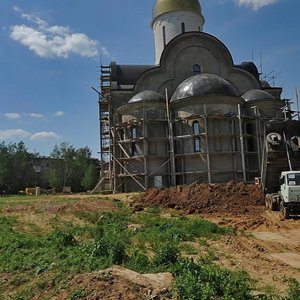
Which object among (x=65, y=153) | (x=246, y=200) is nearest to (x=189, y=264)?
(x=246, y=200)

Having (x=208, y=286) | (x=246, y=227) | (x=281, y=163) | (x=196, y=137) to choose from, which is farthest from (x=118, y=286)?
(x=196, y=137)

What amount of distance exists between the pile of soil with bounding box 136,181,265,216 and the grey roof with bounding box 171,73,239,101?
37.6ft

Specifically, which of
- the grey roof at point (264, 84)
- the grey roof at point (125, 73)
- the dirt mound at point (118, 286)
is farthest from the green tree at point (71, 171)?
the dirt mound at point (118, 286)

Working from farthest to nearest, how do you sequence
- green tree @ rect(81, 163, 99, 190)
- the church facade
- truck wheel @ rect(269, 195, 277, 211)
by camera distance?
1. green tree @ rect(81, 163, 99, 190)
2. the church facade
3. truck wheel @ rect(269, 195, 277, 211)

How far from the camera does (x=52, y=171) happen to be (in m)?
63.3

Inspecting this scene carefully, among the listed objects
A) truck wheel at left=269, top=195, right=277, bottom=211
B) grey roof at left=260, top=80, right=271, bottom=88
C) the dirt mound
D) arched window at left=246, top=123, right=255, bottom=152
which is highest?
grey roof at left=260, top=80, right=271, bottom=88

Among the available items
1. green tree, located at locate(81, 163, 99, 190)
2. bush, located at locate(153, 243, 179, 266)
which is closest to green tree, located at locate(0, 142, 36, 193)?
green tree, located at locate(81, 163, 99, 190)

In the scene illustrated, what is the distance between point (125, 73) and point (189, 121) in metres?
12.4

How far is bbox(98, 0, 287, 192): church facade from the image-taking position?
31766 millimetres

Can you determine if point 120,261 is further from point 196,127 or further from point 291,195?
point 196,127

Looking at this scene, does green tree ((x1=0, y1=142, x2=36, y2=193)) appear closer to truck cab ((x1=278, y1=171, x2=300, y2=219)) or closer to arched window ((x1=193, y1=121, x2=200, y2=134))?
arched window ((x1=193, y1=121, x2=200, y2=134))

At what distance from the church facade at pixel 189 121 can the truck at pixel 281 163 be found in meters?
11.4

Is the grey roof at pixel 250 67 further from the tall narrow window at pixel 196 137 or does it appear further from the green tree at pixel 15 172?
the green tree at pixel 15 172

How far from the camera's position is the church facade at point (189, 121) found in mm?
31766
